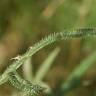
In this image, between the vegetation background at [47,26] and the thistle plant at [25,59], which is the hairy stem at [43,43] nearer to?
the thistle plant at [25,59]

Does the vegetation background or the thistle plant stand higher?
the vegetation background

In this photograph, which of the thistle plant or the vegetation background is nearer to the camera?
the thistle plant

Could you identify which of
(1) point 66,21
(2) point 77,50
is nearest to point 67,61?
(2) point 77,50

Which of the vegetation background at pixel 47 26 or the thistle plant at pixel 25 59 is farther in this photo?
the vegetation background at pixel 47 26

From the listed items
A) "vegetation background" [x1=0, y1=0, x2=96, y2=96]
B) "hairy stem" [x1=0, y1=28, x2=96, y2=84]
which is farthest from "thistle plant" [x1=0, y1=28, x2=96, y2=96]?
"vegetation background" [x1=0, y1=0, x2=96, y2=96]

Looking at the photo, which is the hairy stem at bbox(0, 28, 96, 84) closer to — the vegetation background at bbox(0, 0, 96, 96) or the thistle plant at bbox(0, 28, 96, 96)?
the thistle plant at bbox(0, 28, 96, 96)

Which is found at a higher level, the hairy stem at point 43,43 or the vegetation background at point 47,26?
the vegetation background at point 47,26

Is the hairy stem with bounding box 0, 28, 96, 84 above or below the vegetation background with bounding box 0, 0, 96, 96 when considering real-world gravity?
below

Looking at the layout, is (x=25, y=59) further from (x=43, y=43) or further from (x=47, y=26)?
(x=47, y=26)

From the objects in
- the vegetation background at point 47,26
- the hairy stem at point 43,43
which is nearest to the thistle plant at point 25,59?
the hairy stem at point 43,43
